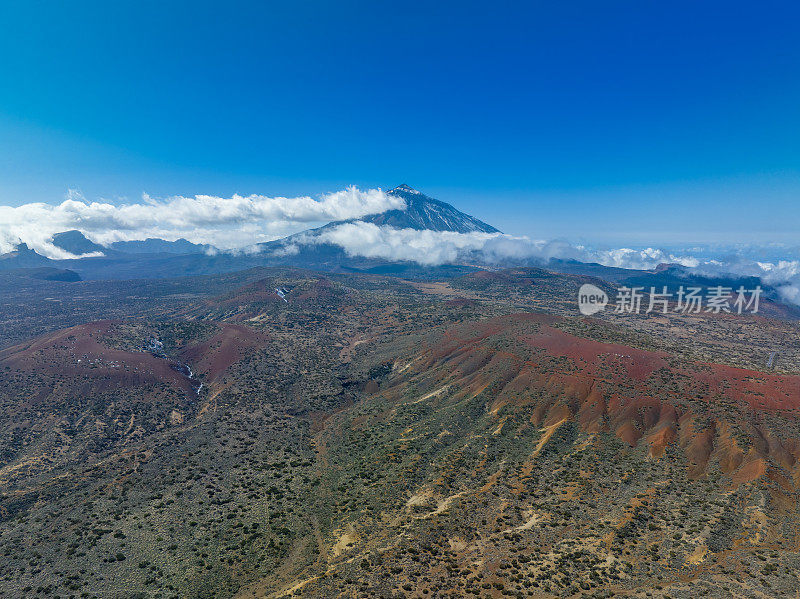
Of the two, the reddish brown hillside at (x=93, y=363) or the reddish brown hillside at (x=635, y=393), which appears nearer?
the reddish brown hillside at (x=635, y=393)

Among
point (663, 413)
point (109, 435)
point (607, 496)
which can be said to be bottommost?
point (109, 435)

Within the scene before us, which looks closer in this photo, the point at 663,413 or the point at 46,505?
the point at 46,505

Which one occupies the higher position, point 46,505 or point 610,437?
point 610,437

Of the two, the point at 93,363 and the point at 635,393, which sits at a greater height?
the point at 635,393

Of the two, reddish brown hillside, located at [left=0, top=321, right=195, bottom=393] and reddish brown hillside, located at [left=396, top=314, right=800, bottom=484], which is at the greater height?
reddish brown hillside, located at [left=396, top=314, right=800, bottom=484]

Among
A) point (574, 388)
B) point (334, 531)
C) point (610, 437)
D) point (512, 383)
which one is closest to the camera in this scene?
point (334, 531)

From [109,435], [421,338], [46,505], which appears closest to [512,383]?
[421,338]

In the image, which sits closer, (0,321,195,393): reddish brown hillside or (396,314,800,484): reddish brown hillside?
(396,314,800,484): reddish brown hillside

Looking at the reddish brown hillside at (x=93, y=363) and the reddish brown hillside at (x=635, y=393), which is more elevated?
the reddish brown hillside at (x=635, y=393)

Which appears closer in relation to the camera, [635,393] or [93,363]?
[635,393]

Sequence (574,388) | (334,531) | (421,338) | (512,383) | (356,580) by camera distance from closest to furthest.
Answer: (356,580), (334,531), (574,388), (512,383), (421,338)

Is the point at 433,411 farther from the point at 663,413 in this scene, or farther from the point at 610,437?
the point at 663,413
